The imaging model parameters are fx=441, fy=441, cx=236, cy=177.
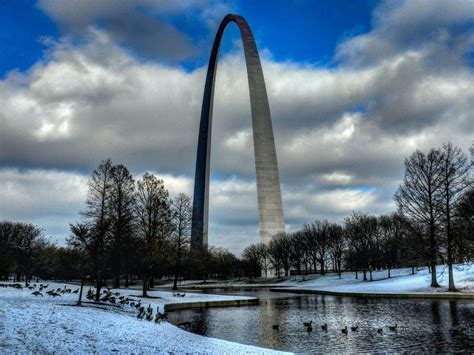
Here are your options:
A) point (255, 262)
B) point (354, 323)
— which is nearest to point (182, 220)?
point (354, 323)

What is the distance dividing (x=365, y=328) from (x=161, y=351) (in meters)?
9.17

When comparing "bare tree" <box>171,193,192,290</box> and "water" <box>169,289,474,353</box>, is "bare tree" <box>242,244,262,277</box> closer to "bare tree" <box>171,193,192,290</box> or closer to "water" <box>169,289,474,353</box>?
"bare tree" <box>171,193,192,290</box>

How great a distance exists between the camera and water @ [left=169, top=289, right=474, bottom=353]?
13.7m

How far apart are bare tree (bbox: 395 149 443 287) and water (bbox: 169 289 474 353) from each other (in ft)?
42.7

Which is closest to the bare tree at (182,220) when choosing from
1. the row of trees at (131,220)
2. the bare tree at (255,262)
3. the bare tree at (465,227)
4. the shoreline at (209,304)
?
the row of trees at (131,220)

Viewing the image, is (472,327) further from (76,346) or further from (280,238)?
(280,238)

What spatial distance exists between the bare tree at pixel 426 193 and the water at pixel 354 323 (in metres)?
13.0

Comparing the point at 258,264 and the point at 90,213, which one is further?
the point at 258,264

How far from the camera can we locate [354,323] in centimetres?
1920

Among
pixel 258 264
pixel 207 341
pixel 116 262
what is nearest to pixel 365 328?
pixel 207 341

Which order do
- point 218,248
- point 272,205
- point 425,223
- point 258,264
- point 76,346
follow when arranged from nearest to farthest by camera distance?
point 76,346
point 425,223
point 272,205
point 258,264
point 218,248

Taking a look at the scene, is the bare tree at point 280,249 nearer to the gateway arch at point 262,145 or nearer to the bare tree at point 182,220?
the gateway arch at point 262,145

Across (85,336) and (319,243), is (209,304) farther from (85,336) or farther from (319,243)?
(319,243)

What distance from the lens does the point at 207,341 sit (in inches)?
551
